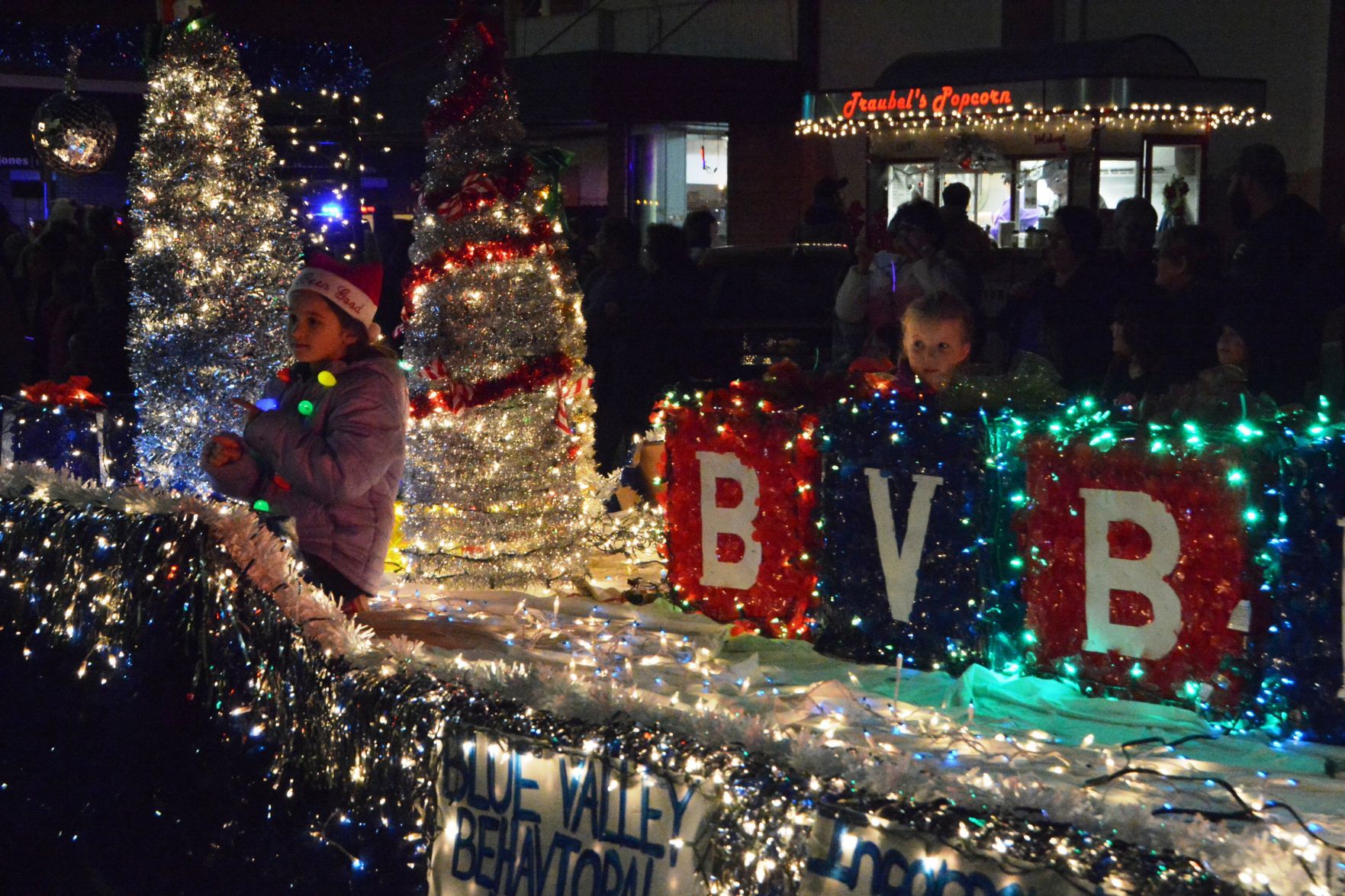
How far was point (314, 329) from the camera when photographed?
16.0ft

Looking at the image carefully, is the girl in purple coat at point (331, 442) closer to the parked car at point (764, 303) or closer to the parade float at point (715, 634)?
the parade float at point (715, 634)

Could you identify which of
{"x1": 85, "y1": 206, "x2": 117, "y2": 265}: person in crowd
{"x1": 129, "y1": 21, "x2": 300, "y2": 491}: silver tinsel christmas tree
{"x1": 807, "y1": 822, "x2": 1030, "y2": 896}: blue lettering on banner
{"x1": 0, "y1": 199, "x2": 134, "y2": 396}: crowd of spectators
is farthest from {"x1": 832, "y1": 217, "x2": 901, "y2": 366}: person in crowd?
{"x1": 807, "y1": 822, "x2": 1030, "y2": 896}: blue lettering on banner

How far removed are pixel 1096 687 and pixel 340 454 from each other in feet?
8.73

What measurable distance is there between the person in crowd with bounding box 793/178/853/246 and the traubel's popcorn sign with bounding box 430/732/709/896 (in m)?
10.3

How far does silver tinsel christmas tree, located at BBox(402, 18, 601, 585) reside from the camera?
22.0 ft

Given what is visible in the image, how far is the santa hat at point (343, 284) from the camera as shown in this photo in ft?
16.0

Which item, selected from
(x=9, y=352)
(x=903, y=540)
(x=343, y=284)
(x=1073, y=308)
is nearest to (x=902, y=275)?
(x=1073, y=308)

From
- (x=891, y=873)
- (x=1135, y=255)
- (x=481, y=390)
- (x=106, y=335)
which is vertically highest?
(x=1135, y=255)

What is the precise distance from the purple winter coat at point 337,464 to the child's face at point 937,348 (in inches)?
79.7

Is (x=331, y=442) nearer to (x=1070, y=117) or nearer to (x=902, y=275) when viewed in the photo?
(x=902, y=275)

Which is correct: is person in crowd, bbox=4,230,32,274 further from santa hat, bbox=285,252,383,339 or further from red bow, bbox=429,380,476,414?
santa hat, bbox=285,252,383,339

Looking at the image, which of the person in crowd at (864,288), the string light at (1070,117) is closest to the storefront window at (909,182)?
the string light at (1070,117)

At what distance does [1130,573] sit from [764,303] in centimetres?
776

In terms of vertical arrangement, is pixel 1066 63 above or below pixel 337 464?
above
